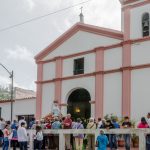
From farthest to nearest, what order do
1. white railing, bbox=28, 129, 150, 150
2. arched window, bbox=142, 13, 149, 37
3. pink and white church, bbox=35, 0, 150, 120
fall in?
1. arched window, bbox=142, 13, 149, 37
2. pink and white church, bbox=35, 0, 150, 120
3. white railing, bbox=28, 129, 150, 150

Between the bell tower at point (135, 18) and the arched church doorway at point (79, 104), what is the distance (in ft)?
17.1

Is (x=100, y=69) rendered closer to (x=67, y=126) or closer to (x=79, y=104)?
(x=79, y=104)

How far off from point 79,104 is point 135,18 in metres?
7.21

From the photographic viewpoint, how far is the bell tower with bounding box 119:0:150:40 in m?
26.3

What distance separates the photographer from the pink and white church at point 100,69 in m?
25.6

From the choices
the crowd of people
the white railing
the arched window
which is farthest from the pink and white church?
→ the white railing

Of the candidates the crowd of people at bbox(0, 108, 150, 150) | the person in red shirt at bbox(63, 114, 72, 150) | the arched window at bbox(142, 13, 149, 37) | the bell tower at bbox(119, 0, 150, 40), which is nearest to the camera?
the crowd of people at bbox(0, 108, 150, 150)

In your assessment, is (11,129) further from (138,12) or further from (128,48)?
(138,12)

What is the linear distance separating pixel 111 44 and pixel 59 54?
16.7 feet

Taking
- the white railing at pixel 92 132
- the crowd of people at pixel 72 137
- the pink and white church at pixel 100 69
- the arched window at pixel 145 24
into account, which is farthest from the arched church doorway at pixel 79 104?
the white railing at pixel 92 132

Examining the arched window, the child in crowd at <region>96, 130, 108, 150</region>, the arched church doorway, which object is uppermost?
the arched window

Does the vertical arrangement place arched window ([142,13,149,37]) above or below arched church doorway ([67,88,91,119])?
A: above

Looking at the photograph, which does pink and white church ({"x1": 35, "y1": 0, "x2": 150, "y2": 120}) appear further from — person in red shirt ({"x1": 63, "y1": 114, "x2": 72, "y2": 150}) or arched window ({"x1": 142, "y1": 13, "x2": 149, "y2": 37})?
person in red shirt ({"x1": 63, "y1": 114, "x2": 72, "y2": 150})

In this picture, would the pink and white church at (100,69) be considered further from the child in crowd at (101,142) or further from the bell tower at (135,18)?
the child in crowd at (101,142)
